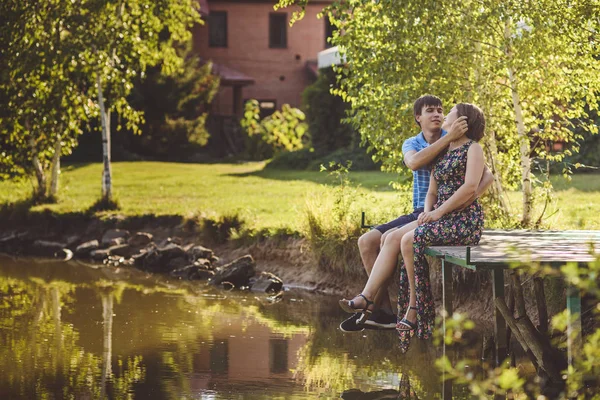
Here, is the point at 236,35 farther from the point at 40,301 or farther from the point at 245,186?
the point at 40,301

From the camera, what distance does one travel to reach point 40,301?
13.3 metres

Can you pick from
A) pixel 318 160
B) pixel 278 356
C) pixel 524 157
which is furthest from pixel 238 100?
pixel 278 356

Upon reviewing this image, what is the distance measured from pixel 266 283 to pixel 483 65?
13.6 feet

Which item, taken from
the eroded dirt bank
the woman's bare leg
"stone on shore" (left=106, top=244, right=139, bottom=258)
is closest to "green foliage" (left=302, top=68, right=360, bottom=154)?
the eroded dirt bank

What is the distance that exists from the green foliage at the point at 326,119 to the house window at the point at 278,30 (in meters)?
9.96

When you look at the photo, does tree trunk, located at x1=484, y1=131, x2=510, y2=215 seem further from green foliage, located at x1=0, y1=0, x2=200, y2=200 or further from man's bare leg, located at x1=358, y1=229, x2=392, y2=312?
green foliage, located at x1=0, y1=0, x2=200, y2=200

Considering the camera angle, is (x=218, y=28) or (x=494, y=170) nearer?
(x=494, y=170)

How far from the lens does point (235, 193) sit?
20641mm

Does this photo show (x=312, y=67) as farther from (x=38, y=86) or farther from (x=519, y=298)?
(x=519, y=298)

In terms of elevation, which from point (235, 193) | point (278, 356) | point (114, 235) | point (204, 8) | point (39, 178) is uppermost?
point (204, 8)

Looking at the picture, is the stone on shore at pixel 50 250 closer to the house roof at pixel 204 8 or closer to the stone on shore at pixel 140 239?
the stone on shore at pixel 140 239

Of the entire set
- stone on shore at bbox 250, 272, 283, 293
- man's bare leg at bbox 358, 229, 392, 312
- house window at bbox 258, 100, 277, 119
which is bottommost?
stone on shore at bbox 250, 272, 283, 293

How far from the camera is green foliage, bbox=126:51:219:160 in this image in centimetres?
2931

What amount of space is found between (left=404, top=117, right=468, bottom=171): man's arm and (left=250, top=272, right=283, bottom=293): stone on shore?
5.36 metres
